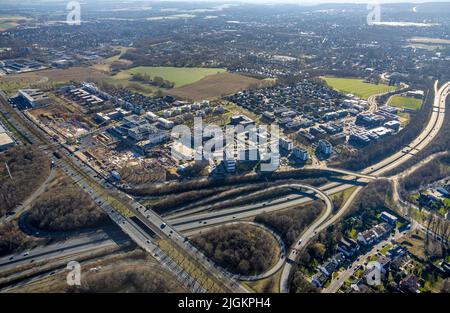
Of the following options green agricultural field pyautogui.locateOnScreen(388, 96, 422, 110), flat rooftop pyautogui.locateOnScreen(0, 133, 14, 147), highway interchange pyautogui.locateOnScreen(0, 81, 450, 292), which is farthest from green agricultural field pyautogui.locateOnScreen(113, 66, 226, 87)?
green agricultural field pyautogui.locateOnScreen(388, 96, 422, 110)

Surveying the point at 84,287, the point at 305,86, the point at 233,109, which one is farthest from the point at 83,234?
the point at 305,86

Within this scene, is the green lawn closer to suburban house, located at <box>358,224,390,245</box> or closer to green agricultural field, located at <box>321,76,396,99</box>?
green agricultural field, located at <box>321,76,396,99</box>

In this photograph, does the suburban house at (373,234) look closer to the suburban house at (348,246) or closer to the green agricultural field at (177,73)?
the suburban house at (348,246)

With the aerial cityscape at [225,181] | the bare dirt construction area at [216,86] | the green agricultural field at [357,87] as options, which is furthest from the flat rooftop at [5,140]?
the green agricultural field at [357,87]

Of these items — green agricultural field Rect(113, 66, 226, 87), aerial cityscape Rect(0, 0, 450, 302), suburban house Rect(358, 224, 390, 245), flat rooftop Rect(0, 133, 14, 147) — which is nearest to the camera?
aerial cityscape Rect(0, 0, 450, 302)

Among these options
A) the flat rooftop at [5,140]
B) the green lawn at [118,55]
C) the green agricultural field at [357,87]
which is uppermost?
the green lawn at [118,55]
